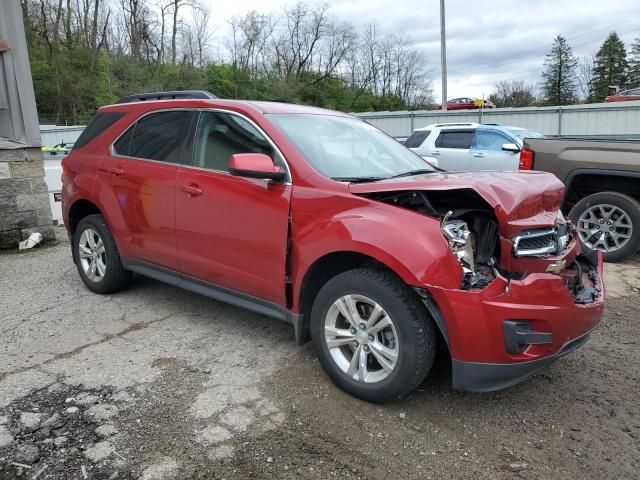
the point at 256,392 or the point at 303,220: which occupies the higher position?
the point at 303,220

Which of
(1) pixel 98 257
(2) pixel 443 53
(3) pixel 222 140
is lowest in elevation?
(1) pixel 98 257

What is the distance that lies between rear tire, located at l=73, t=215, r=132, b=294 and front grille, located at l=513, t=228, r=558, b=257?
11.5ft

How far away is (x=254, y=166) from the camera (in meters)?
3.21

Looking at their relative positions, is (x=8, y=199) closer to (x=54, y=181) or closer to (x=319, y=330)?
(x=54, y=181)

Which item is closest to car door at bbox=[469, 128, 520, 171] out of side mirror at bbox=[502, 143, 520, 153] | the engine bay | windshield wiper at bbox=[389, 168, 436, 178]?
side mirror at bbox=[502, 143, 520, 153]

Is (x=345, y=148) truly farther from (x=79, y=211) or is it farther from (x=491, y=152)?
(x=491, y=152)

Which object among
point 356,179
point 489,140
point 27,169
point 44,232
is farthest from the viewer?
point 489,140

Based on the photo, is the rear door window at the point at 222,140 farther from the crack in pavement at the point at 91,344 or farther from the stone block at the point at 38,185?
the stone block at the point at 38,185

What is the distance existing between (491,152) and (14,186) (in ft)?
28.1

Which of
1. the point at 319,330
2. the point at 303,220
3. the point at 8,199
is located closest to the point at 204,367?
the point at 319,330

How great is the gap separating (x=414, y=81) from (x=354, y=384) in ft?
209

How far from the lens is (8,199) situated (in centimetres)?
727

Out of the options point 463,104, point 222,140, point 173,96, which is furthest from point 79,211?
point 463,104

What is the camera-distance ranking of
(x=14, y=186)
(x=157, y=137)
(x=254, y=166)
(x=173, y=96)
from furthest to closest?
(x=14, y=186)
(x=173, y=96)
(x=157, y=137)
(x=254, y=166)
